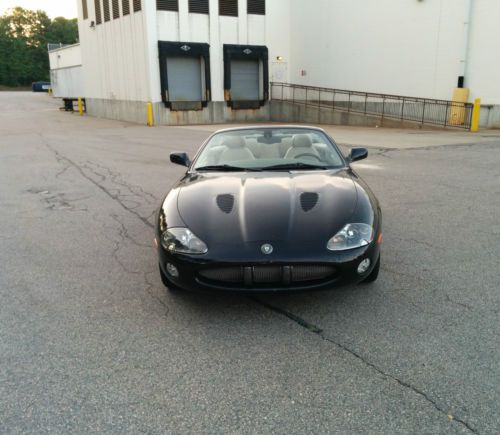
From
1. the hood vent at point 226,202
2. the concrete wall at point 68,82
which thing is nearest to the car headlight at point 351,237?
the hood vent at point 226,202

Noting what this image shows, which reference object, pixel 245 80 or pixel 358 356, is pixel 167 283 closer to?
pixel 358 356

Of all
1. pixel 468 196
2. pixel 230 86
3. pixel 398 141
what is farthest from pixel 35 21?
pixel 468 196

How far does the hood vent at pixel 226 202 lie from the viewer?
12.2ft

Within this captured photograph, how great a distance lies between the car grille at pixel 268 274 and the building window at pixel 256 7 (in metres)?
27.2

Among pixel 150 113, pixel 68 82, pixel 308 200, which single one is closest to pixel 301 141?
pixel 308 200

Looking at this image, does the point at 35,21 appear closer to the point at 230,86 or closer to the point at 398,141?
the point at 230,86

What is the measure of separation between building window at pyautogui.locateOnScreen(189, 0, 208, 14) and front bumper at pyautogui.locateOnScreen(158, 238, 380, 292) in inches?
1002

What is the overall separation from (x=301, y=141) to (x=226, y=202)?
1622 mm

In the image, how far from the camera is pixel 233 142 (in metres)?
5.12

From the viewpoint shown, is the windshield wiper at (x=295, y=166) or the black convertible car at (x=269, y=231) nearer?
the black convertible car at (x=269, y=231)

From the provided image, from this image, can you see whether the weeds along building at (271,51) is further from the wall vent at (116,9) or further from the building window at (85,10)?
the building window at (85,10)

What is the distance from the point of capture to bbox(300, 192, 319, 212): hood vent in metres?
3.69

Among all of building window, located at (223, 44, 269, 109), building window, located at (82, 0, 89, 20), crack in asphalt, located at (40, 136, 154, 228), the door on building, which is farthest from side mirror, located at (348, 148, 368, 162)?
building window, located at (82, 0, 89, 20)

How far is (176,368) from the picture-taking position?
9.44 feet
